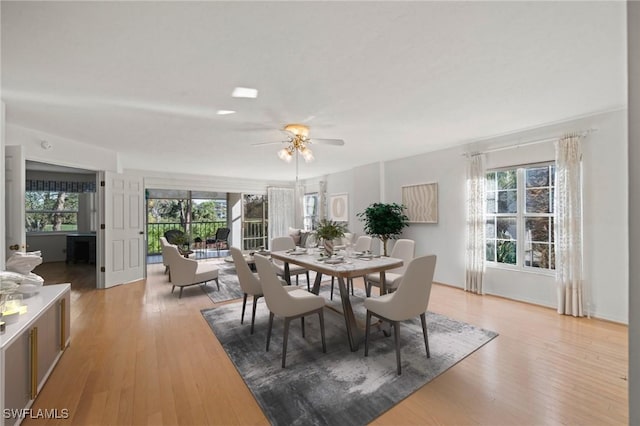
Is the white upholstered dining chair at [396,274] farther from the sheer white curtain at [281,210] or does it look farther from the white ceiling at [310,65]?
the sheer white curtain at [281,210]

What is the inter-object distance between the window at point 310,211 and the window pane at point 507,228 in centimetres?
491

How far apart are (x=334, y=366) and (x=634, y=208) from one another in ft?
6.98

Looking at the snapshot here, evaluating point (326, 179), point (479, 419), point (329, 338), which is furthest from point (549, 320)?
point (326, 179)

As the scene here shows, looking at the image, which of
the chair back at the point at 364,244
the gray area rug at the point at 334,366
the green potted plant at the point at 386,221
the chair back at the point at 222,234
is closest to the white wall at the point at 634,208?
the gray area rug at the point at 334,366

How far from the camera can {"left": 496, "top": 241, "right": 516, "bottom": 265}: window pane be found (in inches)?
157

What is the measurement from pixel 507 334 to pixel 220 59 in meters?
3.69

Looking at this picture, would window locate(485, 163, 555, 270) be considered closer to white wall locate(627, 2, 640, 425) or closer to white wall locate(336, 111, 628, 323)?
white wall locate(336, 111, 628, 323)

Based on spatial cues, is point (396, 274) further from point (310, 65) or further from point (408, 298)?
point (310, 65)

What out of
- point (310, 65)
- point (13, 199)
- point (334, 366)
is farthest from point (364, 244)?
point (13, 199)

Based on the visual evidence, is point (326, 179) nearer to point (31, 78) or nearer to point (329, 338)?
point (329, 338)

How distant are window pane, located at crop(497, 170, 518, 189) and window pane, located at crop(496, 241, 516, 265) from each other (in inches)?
33.1

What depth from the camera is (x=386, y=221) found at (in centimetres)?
510

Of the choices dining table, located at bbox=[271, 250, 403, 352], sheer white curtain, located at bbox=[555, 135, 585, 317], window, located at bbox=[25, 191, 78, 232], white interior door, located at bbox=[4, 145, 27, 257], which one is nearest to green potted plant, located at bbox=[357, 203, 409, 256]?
dining table, located at bbox=[271, 250, 403, 352]

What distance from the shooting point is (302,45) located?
5.90 ft
